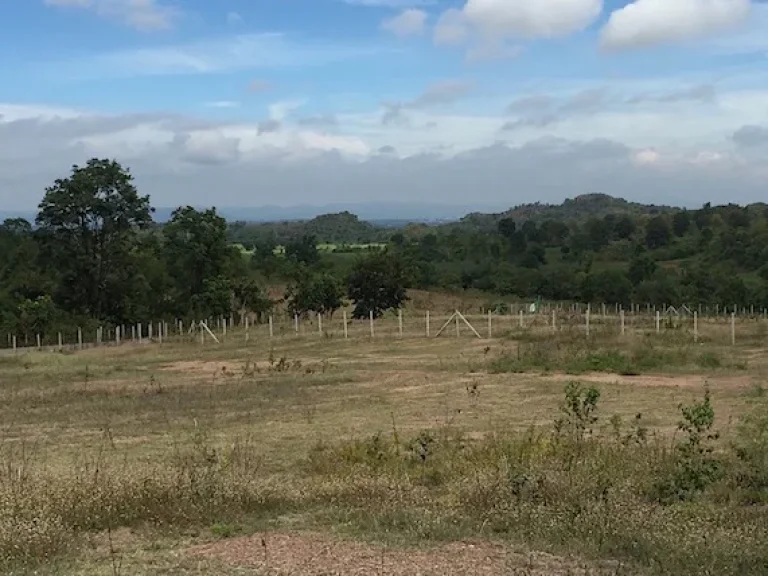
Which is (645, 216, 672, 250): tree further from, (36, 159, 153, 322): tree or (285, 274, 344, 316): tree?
(36, 159, 153, 322): tree

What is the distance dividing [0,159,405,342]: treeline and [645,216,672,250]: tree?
58454 millimetres

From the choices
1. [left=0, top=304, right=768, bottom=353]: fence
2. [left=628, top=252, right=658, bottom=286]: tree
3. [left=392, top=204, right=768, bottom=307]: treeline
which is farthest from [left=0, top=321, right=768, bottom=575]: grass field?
[left=628, top=252, right=658, bottom=286]: tree

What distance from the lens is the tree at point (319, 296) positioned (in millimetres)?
52156

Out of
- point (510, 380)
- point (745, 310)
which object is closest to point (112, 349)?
point (510, 380)

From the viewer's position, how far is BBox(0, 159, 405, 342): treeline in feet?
149

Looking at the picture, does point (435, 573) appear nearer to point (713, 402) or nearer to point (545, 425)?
point (545, 425)

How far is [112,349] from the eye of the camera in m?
33.9

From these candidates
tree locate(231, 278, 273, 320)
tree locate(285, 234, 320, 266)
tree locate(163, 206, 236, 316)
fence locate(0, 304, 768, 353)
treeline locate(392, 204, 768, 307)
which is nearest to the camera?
fence locate(0, 304, 768, 353)

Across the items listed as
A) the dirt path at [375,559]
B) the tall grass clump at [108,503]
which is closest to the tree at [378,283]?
the tall grass clump at [108,503]

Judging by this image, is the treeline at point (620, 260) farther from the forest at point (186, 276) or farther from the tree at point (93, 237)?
the tree at point (93, 237)

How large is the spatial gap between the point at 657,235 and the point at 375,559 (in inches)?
4032

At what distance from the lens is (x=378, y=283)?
51969 mm

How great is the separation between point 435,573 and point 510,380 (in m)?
14.2

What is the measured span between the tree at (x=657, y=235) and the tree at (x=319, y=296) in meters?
58.5
